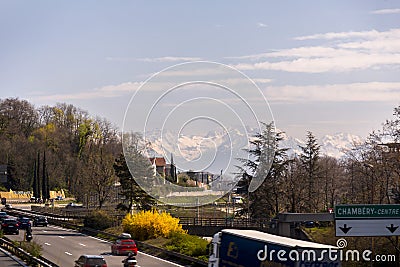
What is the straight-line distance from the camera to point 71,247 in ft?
186

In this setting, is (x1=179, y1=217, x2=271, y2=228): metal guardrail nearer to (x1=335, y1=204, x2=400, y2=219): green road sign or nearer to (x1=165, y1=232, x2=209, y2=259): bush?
(x1=165, y1=232, x2=209, y2=259): bush

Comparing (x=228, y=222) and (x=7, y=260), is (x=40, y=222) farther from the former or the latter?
(x=7, y=260)

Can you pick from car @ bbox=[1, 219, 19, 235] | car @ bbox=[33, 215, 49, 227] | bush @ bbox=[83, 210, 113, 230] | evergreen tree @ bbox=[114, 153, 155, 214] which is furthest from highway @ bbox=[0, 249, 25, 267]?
evergreen tree @ bbox=[114, 153, 155, 214]

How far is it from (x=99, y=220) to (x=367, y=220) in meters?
49.3

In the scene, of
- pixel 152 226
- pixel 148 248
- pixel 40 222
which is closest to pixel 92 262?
pixel 148 248

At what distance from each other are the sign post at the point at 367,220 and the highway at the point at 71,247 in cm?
1786

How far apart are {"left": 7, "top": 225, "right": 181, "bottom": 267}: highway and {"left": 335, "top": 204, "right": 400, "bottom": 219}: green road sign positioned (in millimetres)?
18004

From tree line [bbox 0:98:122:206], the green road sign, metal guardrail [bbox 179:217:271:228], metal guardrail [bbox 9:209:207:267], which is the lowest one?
metal guardrail [bbox 9:209:207:267]

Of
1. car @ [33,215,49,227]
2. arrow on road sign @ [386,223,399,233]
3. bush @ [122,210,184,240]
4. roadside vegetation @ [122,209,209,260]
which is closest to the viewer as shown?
arrow on road sign @ [386,223,399,233]

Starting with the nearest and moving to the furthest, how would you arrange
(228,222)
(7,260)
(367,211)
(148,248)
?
(367,211) → (7,260) → (148,248) → (228,222)

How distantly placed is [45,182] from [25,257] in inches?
3515

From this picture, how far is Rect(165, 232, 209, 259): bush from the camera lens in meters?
48.0

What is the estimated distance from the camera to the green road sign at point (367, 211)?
96.1ft

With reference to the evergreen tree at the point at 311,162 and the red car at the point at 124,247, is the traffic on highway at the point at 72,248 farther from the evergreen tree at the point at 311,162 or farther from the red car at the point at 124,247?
the evergreen tree at the point at 311,162
